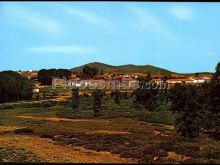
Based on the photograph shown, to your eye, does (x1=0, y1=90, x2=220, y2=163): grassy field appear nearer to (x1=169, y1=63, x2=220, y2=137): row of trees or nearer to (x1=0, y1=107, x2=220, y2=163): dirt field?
(x1=0, y1=107, x2=220, y2=163): dirt field

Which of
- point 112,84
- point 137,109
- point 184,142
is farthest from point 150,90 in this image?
point 112,84

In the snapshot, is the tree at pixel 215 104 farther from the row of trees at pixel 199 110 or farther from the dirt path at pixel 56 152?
the dirt path at pixel 56 152

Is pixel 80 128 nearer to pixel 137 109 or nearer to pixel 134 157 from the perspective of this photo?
pixel 134 157

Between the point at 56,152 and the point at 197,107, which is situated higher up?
the point at 197,107

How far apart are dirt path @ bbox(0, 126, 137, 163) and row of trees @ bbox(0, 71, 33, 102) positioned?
94.7m

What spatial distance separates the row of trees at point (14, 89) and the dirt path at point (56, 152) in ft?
311

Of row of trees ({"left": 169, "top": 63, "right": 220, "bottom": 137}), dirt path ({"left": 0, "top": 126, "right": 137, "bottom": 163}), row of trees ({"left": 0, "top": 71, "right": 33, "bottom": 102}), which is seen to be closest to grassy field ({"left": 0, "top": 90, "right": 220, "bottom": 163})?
dirt path ({"left": 0, "top": 126, "right": 137, "bottom": 163})

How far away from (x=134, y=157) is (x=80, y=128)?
27475mm

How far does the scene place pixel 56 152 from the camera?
122ft

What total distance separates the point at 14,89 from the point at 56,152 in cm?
11208

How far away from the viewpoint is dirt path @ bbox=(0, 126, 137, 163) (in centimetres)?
3212

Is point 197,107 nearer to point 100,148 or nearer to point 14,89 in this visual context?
point 100,148

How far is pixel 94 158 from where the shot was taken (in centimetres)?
3325

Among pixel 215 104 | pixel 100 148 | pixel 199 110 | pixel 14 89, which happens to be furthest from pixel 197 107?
pixel 14 89
